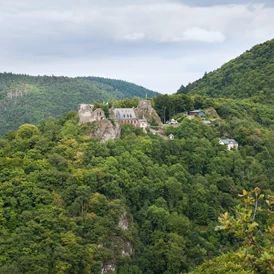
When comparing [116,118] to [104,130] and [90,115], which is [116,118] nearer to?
[90,115]

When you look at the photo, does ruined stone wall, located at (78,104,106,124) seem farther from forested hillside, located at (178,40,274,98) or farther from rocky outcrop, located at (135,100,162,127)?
forested hillside, located at (178,40,274,98)

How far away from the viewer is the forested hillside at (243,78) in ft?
411

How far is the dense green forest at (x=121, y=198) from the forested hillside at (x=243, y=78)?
1936 inches

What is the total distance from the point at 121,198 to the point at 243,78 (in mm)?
84014

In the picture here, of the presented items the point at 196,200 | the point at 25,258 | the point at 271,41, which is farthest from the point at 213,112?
the point at 271,41

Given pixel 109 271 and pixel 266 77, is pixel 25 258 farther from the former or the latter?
pixel 266 77

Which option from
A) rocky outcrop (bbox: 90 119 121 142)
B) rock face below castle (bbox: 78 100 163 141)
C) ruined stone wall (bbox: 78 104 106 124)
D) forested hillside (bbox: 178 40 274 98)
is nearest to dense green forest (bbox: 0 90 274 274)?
rocky outcrop (bbox: 90 119 121 142)

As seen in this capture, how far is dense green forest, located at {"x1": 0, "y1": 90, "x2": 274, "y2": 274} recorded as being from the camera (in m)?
46.9

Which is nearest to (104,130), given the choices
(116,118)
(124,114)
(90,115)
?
(90,115)

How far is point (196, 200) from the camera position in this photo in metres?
64.4

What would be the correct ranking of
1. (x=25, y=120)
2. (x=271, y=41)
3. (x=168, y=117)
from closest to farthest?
(x=168, y=117) → (x=271, y=41) → (x=25, y=120)

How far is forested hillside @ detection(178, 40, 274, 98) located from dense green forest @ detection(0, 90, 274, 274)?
161ft

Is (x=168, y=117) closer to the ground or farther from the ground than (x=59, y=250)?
farther from the ground

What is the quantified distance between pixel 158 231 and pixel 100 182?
351 inches
